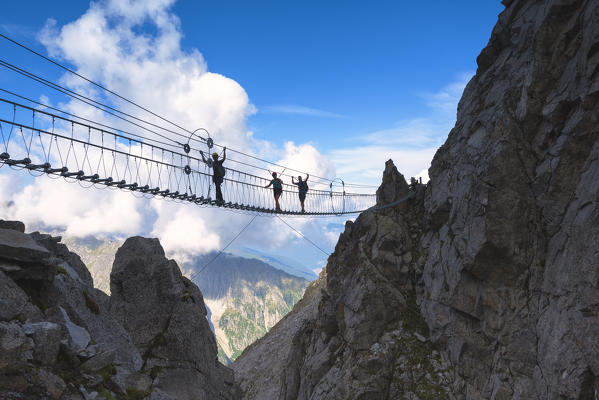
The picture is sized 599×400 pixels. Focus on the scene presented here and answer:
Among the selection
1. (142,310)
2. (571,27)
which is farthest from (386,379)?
(571,27)

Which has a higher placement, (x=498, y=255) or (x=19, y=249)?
(x=19, y=249)

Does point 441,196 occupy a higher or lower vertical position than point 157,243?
higher

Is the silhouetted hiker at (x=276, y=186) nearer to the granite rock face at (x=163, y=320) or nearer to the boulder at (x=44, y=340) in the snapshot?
the granite rock face at (x=163, y=320)

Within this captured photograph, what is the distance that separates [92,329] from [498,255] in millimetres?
16370

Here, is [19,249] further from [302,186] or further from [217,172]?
[302,186]

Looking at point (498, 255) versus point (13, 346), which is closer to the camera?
point (13, 346)

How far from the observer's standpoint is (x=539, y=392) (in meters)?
13.8

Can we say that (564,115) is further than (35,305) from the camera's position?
Yes

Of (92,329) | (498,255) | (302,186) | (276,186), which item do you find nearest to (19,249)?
(92,329)

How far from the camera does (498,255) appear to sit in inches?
675

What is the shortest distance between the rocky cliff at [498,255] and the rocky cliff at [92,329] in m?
8.35

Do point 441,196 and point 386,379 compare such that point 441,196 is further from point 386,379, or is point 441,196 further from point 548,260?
point 386,379

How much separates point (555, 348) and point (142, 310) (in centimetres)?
1797

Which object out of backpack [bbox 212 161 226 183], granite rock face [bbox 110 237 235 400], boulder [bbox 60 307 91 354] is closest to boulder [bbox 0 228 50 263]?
boulder [bbox 60 307 91 354]
